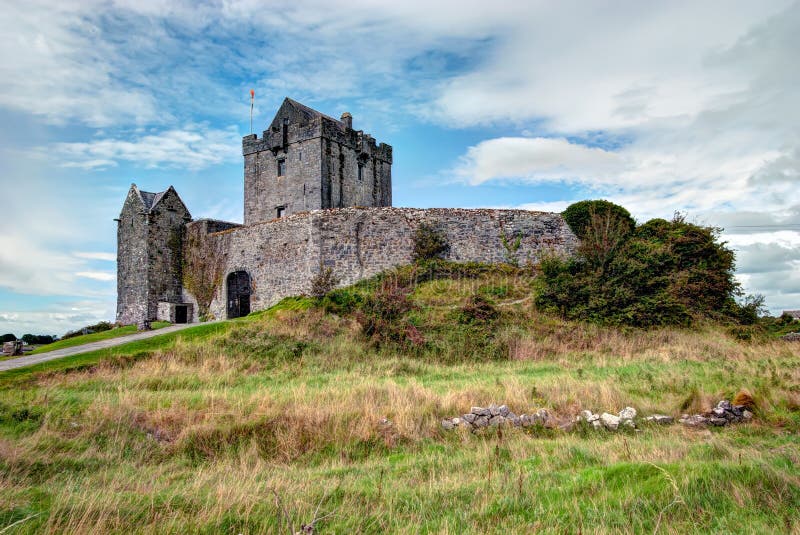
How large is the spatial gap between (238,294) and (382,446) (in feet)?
77.0

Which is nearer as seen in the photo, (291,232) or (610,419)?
(610,419)

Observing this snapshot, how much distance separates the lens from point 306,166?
35.9 metres

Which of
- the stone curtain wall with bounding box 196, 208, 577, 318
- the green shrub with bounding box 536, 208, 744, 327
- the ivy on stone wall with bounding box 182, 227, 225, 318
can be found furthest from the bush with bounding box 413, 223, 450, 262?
the ivy on stone wall with bounding box 182, 227, 225, 318

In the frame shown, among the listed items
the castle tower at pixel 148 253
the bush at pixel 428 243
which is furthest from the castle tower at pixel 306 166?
the bush at pixel 428 243

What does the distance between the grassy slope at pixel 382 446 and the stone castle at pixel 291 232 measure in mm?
9726

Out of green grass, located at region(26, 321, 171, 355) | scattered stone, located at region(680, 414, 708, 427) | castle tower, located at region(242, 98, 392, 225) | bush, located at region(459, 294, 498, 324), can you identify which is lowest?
scattered stone, located at region(680, 414, 708, 427)

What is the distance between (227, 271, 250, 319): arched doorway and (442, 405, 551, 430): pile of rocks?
886 inches


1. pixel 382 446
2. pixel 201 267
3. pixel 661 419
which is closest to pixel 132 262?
pixel 201 267

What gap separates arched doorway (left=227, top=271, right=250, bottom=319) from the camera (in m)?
30.3

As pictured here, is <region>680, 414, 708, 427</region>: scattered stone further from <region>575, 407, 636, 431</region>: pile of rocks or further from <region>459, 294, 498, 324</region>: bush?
<region>459, 294, 498, 324</region>: bush

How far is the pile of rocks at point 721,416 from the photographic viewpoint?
9.49 m

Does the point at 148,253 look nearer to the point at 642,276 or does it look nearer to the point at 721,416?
the point at 642,276

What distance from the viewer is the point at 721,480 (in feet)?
19.9

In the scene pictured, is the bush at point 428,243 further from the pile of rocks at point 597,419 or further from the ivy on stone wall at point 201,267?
the pile of rocks at point 597,419
